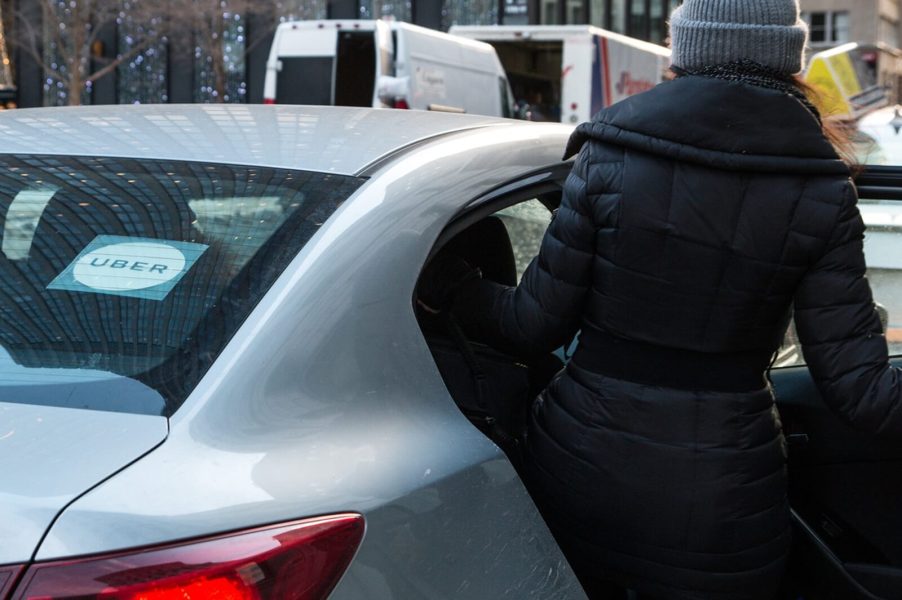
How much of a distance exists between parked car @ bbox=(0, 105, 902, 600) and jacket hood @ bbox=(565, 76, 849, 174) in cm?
31

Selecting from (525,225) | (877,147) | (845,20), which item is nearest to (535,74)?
(525,225)

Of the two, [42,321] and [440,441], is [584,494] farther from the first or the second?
[42,321]

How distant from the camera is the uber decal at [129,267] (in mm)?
1721

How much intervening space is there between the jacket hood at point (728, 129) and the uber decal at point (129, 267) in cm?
76

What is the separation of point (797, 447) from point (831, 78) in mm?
14071

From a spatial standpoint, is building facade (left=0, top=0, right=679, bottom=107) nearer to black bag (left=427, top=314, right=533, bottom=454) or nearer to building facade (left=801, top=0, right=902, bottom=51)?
building facade (left=801, top=0, right=902, bottom=51)

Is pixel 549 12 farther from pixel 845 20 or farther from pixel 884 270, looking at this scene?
pixel 884 270

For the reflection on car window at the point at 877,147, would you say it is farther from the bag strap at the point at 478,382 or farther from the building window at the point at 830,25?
the building window at the point at 830,25

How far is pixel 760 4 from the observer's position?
6.66 feet

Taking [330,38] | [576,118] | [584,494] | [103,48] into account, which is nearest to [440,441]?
[584,494]

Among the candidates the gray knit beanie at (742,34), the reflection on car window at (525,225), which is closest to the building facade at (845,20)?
the reflection on car window at (525,225)

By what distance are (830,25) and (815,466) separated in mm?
58050

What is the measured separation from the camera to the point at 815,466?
255cm

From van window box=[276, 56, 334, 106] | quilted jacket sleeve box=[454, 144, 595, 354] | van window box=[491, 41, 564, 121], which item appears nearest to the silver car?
quilted jacket sleeve box=[454, 144, 595, 354]
